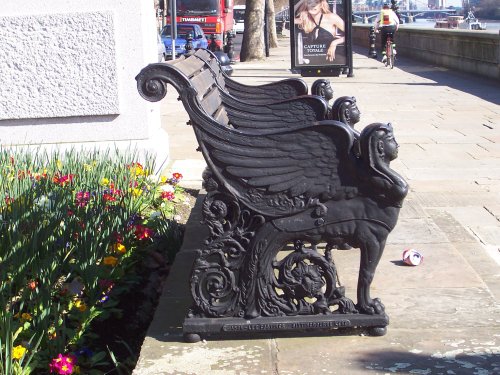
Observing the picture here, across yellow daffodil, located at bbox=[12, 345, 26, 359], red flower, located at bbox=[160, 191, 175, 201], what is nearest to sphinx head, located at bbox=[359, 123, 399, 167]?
yellow daffodil, located at bbox=[12, 345, 26, 359]

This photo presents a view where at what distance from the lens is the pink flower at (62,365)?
11.6ft

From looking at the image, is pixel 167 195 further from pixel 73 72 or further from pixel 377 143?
pixel 377 143

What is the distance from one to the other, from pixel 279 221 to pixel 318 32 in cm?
1816

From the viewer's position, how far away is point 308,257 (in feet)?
12.3

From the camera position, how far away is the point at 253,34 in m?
33.4

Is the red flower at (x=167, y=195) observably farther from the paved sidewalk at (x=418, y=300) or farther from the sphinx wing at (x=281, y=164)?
the sphinx wing at (x=281, y=164)

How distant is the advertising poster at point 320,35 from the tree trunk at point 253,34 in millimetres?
11617

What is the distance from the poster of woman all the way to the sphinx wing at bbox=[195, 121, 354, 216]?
18.0 m

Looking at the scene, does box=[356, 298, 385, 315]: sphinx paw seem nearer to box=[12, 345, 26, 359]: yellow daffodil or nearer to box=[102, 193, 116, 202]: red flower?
box=[12, 345, 26, 359]: yellow daffodil

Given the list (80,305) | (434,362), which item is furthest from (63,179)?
(434,362)

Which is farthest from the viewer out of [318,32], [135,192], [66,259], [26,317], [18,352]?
[318,32]

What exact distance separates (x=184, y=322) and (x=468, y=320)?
126 centimetres

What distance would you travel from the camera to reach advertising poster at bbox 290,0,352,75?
21312 mm

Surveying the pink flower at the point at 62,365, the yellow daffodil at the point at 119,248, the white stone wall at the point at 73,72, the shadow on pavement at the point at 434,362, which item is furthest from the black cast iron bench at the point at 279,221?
the white stone wall at the point at 73,72
